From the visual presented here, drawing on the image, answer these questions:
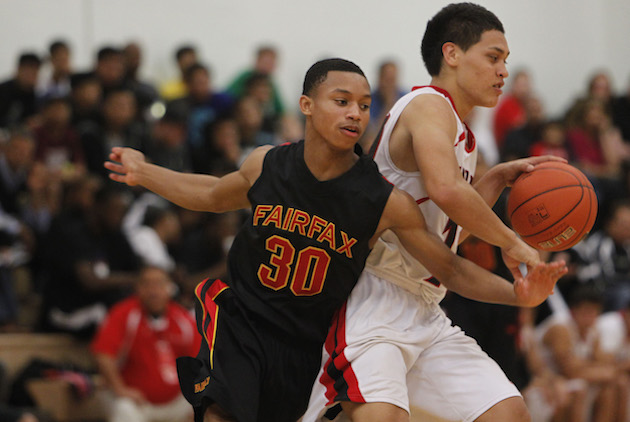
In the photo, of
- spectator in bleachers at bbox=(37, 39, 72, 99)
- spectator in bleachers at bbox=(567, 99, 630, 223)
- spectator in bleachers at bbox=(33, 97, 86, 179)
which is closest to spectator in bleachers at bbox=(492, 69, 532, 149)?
spectator in bleachers at bbox=(567, 99, 630, 223)

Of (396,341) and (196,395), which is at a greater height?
(396,341)

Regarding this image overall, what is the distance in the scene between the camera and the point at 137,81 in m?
10.5

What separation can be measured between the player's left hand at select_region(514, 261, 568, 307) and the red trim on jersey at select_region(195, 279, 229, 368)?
1.31 metres

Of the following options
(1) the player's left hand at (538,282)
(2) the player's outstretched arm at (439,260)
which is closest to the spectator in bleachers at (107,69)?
(2) the player's outstretched arm at (439,260)

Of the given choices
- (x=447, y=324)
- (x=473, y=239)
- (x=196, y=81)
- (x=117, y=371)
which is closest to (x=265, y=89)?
(x=196, y=81)

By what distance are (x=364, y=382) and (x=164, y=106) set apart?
706 centimetres

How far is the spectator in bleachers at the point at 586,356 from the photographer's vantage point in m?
8.46

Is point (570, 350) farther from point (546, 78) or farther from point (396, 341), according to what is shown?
point (546, 78)

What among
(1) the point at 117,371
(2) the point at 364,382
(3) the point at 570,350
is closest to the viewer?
(2) the point at 364,382

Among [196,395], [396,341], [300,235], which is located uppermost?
[300,235]

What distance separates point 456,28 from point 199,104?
658cm

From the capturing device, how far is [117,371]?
7.50m

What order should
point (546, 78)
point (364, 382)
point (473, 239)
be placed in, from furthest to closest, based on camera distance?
point (546, 78) < point (473, 239) < point (364, 382)

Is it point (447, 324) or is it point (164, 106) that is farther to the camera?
point (164, 106)
